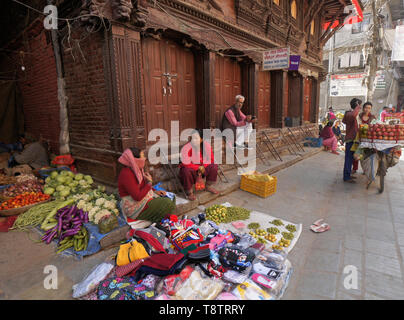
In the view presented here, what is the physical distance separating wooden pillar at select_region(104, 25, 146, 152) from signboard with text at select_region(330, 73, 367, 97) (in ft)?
89.1

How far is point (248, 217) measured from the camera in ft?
14.3

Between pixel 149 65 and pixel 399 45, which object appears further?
pixel 399 45

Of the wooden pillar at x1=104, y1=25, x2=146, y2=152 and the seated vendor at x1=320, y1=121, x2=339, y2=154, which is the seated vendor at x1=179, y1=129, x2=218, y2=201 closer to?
the wooden pillar at x1=104, y1=25, x2=146, y2=152

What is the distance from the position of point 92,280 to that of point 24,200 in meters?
2.88

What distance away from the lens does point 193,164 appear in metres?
5.05

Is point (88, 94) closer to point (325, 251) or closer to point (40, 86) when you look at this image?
point (40, 86)

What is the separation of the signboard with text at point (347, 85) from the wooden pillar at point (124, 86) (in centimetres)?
2715

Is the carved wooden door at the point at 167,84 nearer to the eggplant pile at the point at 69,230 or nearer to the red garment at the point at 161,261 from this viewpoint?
the eggplant pile at the point at 69,230

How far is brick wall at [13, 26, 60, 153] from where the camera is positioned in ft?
20.5

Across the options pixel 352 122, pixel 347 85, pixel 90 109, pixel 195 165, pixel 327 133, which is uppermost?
pixel 347 85

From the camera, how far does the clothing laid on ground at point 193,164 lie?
4.89 m

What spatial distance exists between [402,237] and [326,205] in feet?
4.70

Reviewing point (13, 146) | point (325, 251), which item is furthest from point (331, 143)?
point (13, 146)

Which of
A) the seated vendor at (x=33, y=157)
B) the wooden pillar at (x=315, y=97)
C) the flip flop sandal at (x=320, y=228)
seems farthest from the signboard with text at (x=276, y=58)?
the wooden pillar at (x=315, y=97)
